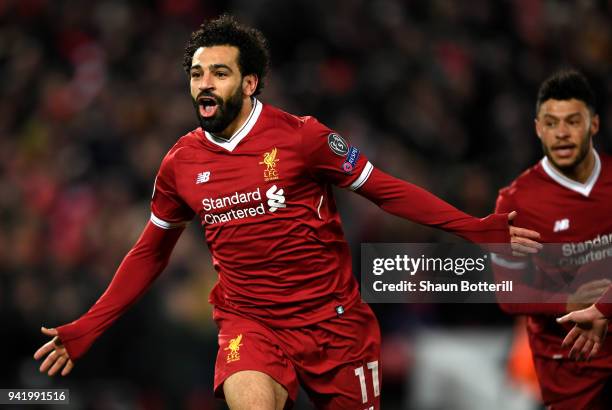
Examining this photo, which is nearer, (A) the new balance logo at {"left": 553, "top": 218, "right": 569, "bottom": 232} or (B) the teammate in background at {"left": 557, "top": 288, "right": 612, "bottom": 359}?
(B) the teammate in background at {"left": 557, "top": 288, "right": 612, "bottom": 359}

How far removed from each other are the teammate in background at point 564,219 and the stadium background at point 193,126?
266 centimetres

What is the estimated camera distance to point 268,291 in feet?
17.5

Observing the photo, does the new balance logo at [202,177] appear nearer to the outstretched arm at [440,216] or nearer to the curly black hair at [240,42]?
the curly black hair at [240,42]

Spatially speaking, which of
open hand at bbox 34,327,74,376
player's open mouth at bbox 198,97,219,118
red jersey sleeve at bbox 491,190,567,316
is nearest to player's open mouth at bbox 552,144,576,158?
red jersey sleeve at bbox 491,190,567,316

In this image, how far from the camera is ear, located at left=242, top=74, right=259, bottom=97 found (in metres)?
5.35

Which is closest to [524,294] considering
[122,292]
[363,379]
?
[363,379]

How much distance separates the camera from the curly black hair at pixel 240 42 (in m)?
5.35

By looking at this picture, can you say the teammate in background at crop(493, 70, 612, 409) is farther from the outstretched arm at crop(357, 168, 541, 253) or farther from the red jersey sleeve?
the outstretched arm at crop(357, 168, 541, 253)

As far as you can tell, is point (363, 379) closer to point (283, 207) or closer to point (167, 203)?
point (283, 207)

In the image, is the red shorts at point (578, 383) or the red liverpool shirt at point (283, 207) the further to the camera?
the red shorts at point (578, 383)

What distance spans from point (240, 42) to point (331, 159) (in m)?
0.73

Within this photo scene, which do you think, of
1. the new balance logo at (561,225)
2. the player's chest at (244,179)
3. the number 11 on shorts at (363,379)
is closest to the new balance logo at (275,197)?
the player's chest at (244,179)

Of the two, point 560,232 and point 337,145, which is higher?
point 337,145

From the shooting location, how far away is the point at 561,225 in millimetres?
5762
